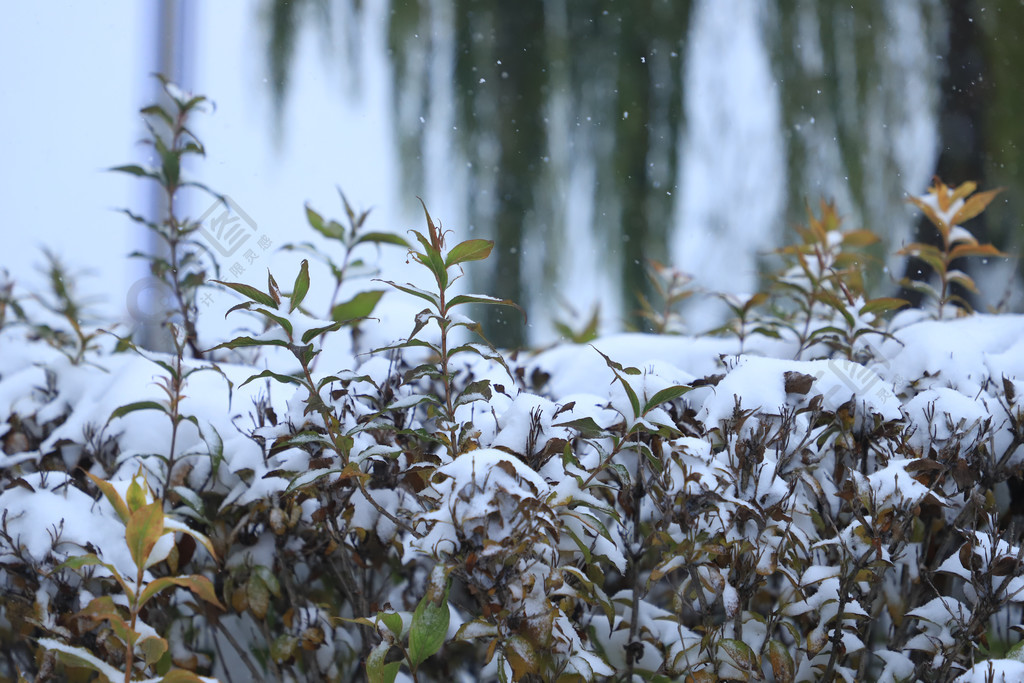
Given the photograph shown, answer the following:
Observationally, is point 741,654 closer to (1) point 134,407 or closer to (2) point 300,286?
(2) point 300,286

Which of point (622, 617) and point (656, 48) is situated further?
point (656, 48)

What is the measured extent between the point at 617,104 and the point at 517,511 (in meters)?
2.66

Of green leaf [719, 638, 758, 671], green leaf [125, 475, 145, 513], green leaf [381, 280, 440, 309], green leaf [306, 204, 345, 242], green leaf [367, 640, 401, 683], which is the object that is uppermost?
green leaf [306, 204, 345, 242]

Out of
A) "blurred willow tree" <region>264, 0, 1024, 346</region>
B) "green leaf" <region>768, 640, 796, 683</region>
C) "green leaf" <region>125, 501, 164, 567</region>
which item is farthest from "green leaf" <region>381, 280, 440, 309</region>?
"blurred willow tree" <region>264, 0, 1024, 346</region>

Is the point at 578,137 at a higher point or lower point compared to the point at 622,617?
higher

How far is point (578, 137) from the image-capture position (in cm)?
297

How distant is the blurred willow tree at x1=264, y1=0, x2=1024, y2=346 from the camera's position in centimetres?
266

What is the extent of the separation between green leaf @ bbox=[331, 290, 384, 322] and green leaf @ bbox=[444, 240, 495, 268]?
0.73 feet

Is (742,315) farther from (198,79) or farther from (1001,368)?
(198,79)

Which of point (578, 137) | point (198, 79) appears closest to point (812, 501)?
point (578, 137)

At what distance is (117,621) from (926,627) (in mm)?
823

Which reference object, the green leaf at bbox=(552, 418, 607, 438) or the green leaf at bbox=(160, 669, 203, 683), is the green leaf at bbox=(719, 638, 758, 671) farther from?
the green leaf at bbox=(160, 669, 203, 683)

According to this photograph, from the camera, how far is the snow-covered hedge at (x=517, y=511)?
0.66 m

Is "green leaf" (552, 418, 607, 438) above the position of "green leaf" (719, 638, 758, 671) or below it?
above
